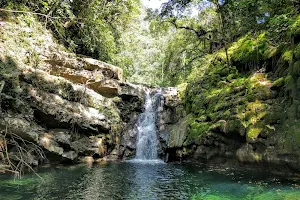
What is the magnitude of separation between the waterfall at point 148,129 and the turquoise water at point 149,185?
4.86 meters

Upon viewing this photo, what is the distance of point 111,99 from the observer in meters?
16.6

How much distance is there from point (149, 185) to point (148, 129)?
8364 mm

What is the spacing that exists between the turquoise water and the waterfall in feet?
15.9

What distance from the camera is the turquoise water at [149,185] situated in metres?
6.99

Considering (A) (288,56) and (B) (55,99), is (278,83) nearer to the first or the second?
(A) (288,56)

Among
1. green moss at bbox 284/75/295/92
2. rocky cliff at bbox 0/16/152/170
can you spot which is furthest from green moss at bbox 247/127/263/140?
rocky cliff at bbox 0/16/152/170

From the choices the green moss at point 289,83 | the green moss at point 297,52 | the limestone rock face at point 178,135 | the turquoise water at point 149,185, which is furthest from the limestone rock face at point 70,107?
the green moss at point 297,52

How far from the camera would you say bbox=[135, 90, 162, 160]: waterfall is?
15656 millimetres

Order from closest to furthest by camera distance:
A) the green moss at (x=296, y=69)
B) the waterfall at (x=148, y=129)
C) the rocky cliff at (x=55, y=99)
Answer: the green moss at (x=296, y=69) → the rocky cliff at (x=55, y=99) → the waterfall at (x=148, y=129)

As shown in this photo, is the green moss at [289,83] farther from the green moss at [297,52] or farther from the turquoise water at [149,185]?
the turquoise water at [149,185]

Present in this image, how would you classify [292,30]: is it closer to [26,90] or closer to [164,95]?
[164,95]

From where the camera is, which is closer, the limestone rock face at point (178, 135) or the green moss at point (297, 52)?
the green moss at point (297, 52)

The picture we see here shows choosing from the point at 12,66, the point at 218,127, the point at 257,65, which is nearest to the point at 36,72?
the point at 12,66

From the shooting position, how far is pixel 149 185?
850 centimetres
